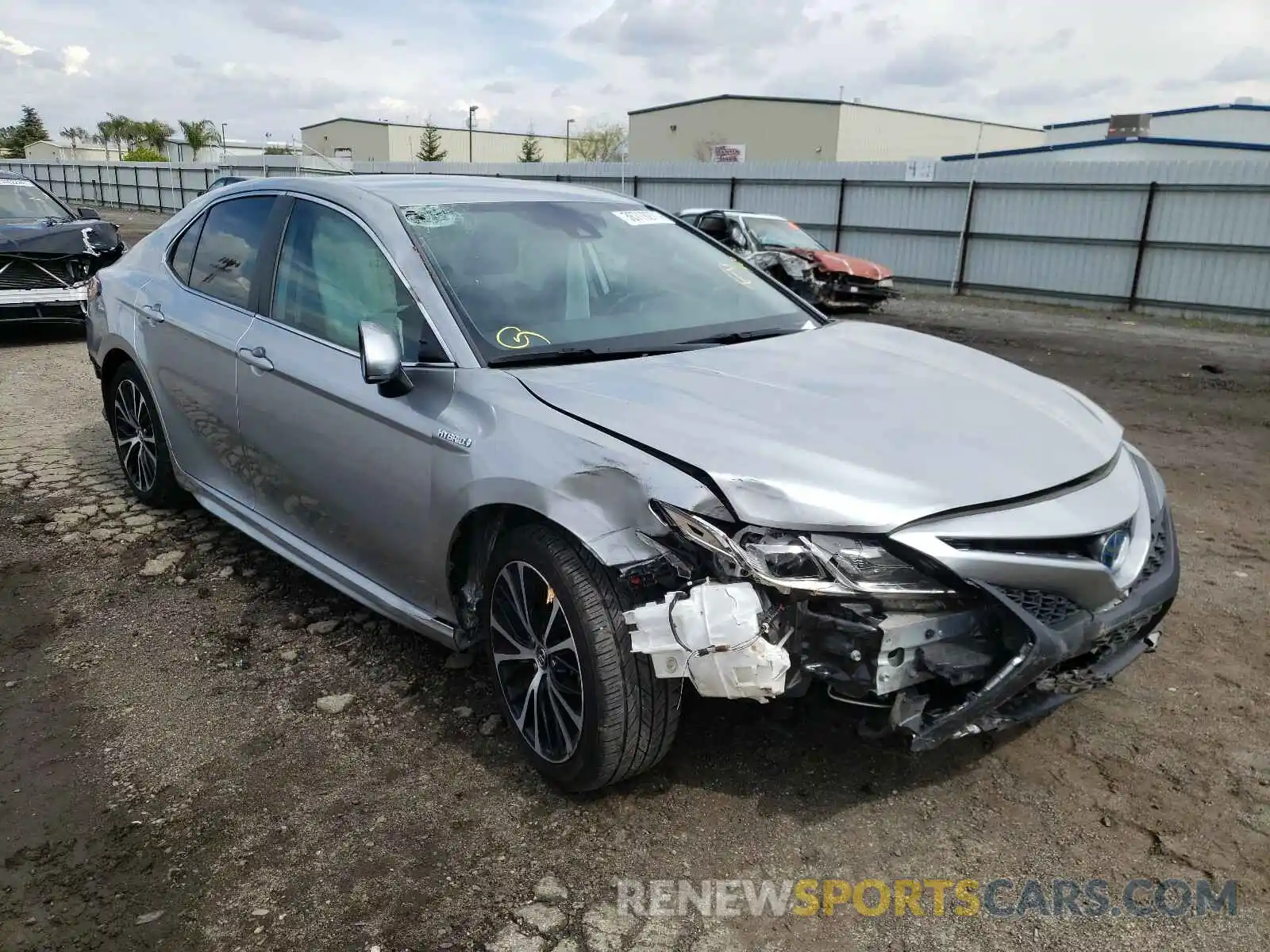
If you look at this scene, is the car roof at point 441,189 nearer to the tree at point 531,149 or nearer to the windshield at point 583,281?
the windshield at point 583,281

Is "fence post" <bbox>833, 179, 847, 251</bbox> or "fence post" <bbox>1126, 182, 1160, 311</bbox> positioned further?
"fence post" <bbox>833, 179, 847, 251</bbox>

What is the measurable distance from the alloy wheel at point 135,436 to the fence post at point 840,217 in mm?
18592

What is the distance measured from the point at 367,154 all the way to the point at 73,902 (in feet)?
229

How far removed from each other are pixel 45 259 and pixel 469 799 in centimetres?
950

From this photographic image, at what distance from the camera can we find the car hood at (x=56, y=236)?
967 centimetres

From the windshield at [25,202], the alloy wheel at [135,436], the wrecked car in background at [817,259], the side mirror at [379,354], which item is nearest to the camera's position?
the side mirror at [379,354]

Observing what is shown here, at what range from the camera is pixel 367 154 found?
217 feet

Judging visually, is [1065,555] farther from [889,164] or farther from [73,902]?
[889,164]

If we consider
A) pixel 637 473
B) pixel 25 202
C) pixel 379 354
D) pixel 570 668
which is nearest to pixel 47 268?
pixel 25 202

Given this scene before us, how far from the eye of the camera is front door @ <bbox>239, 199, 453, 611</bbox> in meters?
3.07

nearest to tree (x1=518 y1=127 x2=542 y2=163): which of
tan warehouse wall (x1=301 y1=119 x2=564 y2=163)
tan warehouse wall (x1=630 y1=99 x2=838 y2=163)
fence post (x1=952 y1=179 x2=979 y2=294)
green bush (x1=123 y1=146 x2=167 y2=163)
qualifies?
tan warehouse wall (x1=301 y1=119 x2=564 y2=163)

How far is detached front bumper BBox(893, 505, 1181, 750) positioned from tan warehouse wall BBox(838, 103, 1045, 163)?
44.8m

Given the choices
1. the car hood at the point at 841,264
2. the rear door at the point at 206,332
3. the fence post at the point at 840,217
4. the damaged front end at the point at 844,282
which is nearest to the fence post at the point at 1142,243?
the damaged front end at the point at 844,282

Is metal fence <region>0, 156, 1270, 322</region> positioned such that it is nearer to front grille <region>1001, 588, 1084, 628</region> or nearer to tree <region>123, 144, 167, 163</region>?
front grille <region>1001, 588, 1084, 628</region>
